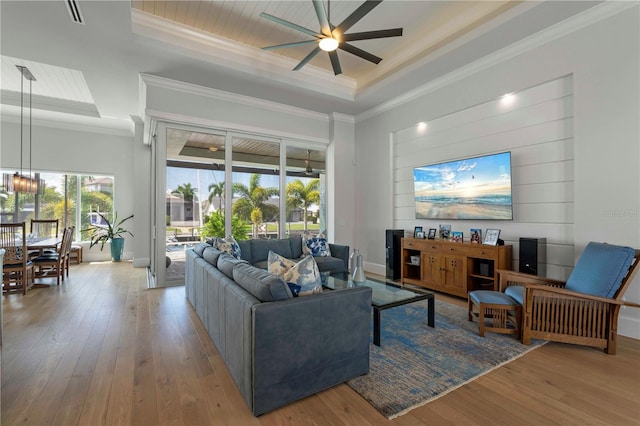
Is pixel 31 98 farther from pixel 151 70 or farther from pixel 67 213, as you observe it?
pixel 151 70

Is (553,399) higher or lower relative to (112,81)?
lower

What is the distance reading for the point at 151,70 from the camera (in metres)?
4.53

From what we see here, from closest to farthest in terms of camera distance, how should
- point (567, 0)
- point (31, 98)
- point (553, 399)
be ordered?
point (553, 399) < point (567, 0) < point (31, 98)

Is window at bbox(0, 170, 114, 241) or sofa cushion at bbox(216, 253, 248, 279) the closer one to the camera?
sofa cushion at bbox(216, 253, 248, 279)

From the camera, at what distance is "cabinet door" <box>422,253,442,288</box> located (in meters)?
4.52

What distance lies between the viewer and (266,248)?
5.04 metres

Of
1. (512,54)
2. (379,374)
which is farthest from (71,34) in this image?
(512,54)

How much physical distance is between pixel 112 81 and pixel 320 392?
223 inches

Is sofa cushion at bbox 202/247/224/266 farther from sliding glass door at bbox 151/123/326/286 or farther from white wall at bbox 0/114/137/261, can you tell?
white wall at bbox 0/114/137/261

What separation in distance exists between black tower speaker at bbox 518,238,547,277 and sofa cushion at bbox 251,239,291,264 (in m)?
3.41

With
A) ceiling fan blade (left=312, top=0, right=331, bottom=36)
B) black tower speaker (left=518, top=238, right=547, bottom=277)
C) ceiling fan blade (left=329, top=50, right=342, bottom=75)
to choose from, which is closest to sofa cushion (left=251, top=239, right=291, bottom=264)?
ceiling fan blade (left=329, top=50, right=342, bottom=75)

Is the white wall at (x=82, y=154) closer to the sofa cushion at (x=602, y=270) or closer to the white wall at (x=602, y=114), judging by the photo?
the sofa cushion at (x=602, y=270)

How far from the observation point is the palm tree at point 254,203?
5.77 m

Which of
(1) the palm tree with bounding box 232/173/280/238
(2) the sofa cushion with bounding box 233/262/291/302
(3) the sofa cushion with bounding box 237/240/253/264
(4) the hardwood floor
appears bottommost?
(4) the hardwood floor
